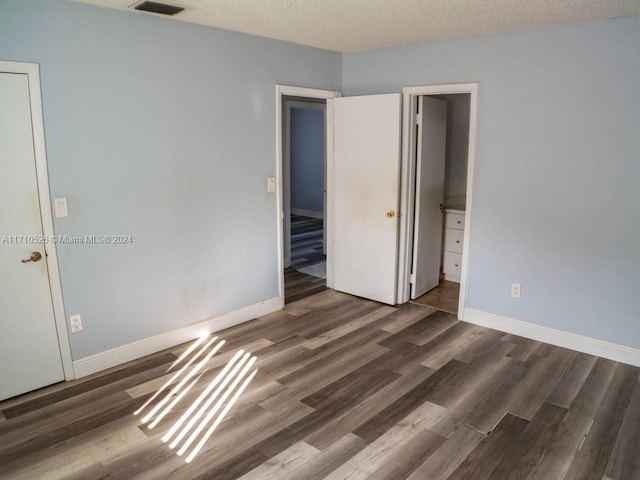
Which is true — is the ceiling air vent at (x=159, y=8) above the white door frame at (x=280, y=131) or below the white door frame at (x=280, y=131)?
above

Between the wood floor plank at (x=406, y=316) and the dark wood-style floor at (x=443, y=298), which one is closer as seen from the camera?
the wood floor plank at (x=406, y=316)

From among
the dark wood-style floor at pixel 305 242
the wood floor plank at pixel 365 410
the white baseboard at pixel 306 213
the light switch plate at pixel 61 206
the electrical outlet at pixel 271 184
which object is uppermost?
the electrical outlet at pixel 271 184

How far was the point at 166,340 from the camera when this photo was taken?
3.59 meters

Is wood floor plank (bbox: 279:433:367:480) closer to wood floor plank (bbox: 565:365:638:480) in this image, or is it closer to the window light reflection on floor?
the window light reflection on floor

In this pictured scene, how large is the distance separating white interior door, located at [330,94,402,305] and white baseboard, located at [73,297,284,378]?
3.10 ft

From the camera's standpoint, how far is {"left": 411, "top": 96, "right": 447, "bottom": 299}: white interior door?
4441 mm

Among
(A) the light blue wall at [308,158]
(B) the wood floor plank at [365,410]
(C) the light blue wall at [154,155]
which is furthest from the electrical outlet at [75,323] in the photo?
(A) the light blue wall at [308,158]

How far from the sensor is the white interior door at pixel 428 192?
4.44 m

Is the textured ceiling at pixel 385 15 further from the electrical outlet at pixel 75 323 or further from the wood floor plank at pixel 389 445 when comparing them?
the wood floor plank at pixel 389 445

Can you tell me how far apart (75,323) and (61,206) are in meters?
0.81

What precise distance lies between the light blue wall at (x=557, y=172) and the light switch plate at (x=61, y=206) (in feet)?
10.4

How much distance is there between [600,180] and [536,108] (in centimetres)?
74

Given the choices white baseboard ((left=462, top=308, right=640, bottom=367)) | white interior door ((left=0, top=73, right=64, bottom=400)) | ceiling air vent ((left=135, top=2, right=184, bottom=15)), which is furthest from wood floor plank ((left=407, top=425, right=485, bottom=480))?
ceiling air vent ((left=135, top=2, right=184, bottom=15))

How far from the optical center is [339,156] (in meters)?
4.69
